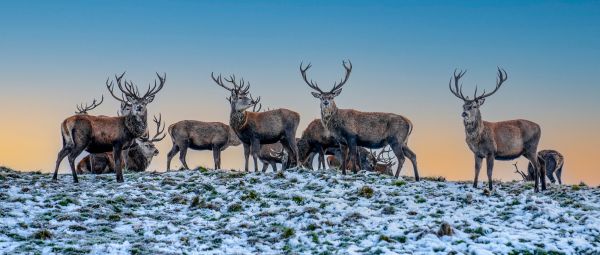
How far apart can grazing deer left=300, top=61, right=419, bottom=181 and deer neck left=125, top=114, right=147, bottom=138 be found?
5020mm

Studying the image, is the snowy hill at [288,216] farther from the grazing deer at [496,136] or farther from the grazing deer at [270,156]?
the grazing deer at [270,156]

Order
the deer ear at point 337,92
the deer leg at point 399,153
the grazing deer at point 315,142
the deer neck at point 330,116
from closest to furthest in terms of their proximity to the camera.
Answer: the deer leg at point 399,153
the deer neck at point 330,116
the deer ear at point 337,92
the grazing deer at point 315,142

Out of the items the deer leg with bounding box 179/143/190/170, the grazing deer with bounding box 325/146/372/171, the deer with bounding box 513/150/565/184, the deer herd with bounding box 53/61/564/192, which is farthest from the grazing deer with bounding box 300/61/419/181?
the deer with bounding box 513/150/565/184

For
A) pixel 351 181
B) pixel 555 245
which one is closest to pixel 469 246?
pixel 555 245

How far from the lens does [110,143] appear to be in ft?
62.2

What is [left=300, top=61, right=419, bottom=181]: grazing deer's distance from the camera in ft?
66.4

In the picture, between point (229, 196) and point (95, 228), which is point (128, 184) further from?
point (95, 228)

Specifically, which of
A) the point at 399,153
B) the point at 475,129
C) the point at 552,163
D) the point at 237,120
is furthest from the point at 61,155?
the point at 552,163

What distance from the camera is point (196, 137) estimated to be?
25219 mm

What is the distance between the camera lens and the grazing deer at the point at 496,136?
18703 mm

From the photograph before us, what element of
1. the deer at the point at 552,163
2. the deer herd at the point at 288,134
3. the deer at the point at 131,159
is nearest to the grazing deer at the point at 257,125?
the deer herd at the point at 288,134

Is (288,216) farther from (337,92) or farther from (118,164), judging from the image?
(337,92)

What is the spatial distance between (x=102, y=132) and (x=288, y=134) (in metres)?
6.05

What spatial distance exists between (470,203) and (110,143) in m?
9.24
